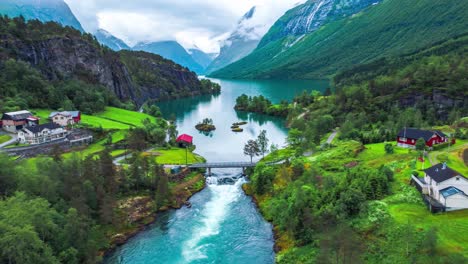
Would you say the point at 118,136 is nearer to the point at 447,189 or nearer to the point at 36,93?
the point at 36,93

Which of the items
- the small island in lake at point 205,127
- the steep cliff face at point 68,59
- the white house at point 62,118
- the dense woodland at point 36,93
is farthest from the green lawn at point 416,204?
the steep cliff face at point 68,59

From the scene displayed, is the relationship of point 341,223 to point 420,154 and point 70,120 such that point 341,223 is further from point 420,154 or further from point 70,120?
point 70,120

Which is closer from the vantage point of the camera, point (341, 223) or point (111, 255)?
point (341, 223)

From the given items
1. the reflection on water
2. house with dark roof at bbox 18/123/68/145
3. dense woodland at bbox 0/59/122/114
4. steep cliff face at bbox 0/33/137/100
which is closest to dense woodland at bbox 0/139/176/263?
house with dark roof at bbox 18/123/68/145

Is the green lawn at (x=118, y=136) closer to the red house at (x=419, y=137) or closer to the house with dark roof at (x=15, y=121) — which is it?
the house with dark roof at (x=15, y=121)

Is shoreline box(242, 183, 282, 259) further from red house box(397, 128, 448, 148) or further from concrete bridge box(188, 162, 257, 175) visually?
red house box(397, 128, 448, 148)

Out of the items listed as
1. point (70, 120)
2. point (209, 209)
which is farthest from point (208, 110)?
point (209, 209)
